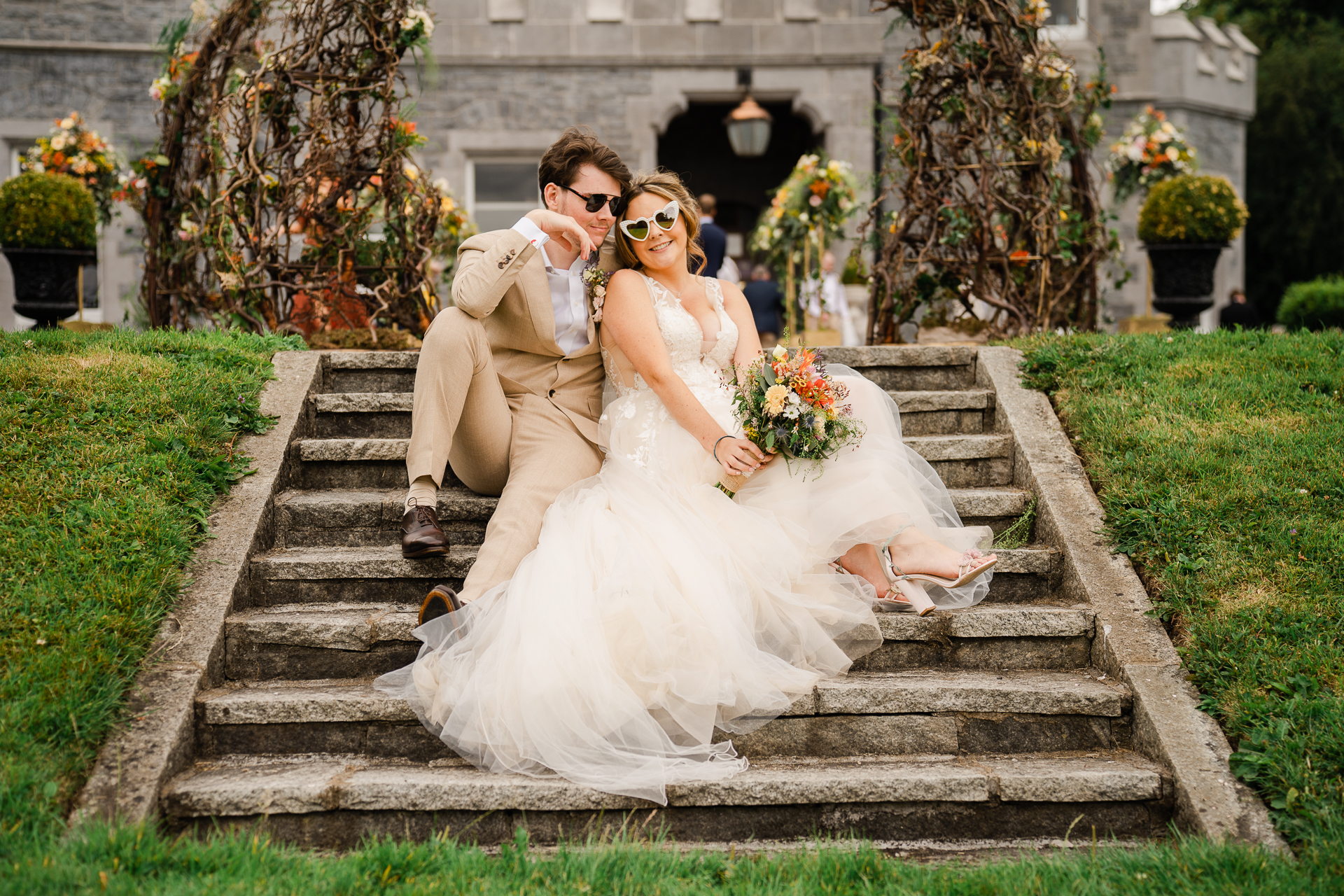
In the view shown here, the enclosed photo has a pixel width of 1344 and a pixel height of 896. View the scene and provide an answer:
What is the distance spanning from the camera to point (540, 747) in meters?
2.54

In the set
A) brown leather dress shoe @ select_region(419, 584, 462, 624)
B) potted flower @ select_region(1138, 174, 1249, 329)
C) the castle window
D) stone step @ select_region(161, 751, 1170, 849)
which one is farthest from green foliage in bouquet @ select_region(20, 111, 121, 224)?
potted flower @ select_region(1138, 174, 1249, 329)

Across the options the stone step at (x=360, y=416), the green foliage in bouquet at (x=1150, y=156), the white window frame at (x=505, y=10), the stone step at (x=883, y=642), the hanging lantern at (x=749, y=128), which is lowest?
the stone step at (x=883, y=642)

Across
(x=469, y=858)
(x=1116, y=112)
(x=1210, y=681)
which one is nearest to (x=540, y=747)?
(x=469, y=858)

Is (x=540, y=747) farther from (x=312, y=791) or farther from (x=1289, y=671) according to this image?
(x=1289, y=671)

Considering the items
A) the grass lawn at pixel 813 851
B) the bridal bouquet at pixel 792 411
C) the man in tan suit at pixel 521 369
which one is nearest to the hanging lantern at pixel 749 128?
the grass lawn at pixel 813 851

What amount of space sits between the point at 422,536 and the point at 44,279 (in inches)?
210

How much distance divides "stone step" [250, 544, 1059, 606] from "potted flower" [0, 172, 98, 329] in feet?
14.6

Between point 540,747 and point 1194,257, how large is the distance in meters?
6.67

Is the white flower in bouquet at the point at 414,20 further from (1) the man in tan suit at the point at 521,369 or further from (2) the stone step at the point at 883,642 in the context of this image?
(2) the stone step at the point at 883,642

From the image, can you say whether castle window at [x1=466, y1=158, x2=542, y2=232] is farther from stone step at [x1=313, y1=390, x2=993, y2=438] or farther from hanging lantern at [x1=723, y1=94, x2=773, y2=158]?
stone step at [x1=313, y1=390, x2=993, y2=438]

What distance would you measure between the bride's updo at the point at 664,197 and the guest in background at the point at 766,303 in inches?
243

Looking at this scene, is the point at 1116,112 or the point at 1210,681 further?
the point at 1116,112

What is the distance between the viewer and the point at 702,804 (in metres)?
2.52

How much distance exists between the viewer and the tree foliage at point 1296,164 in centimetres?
1912
